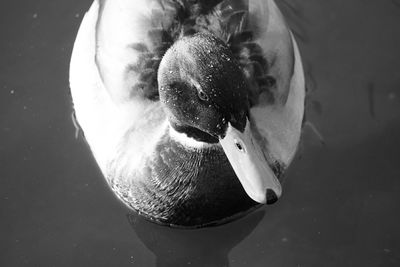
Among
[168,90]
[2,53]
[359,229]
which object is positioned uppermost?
[168,90]

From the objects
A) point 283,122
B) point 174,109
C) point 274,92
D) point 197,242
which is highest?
point 174,109

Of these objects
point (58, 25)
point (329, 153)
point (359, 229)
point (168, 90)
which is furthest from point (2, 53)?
point (359, 229)

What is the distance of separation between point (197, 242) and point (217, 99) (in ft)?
4.13

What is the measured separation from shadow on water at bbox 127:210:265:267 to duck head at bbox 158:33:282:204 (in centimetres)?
88

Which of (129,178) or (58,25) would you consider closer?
(129,178)

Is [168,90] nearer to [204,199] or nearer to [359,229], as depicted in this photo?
[204,199]

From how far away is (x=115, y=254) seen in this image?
443cm

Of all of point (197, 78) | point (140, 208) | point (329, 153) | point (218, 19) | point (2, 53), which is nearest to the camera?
point (197, 78)

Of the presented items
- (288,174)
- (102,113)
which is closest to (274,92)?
(288,174)

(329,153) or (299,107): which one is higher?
(299,107)

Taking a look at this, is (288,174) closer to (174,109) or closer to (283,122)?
(283,122)

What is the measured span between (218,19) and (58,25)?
5.27 ft

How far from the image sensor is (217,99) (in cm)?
348

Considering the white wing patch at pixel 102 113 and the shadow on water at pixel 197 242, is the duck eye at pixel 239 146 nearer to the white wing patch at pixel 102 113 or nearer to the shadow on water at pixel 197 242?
the white wing patch at pixel 102 113
